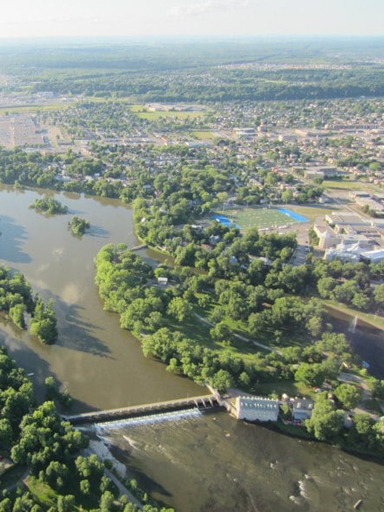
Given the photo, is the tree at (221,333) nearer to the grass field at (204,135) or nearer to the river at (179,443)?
the river at (179,443)

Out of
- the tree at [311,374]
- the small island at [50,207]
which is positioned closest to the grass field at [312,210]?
the small island at [50,207]

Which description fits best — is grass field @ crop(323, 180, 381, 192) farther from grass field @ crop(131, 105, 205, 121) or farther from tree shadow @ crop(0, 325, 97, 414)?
grass field @ crop(131, 105, 205, 121)

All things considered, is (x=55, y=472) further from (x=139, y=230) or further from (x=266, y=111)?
(x=266, y=111)

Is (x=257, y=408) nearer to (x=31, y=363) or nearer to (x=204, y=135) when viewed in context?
(x=31, y=363)

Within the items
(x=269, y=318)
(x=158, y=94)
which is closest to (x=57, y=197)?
(x=269, y=318)

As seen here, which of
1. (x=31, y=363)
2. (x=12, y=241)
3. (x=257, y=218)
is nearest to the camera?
(x=31, y=363)

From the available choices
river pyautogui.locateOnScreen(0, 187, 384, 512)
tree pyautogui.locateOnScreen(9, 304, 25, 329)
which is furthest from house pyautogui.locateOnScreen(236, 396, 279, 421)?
tree pyautogui.locateOnScreen(9, 304, 25, 329)

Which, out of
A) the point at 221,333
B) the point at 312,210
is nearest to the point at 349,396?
the point at 221,333
